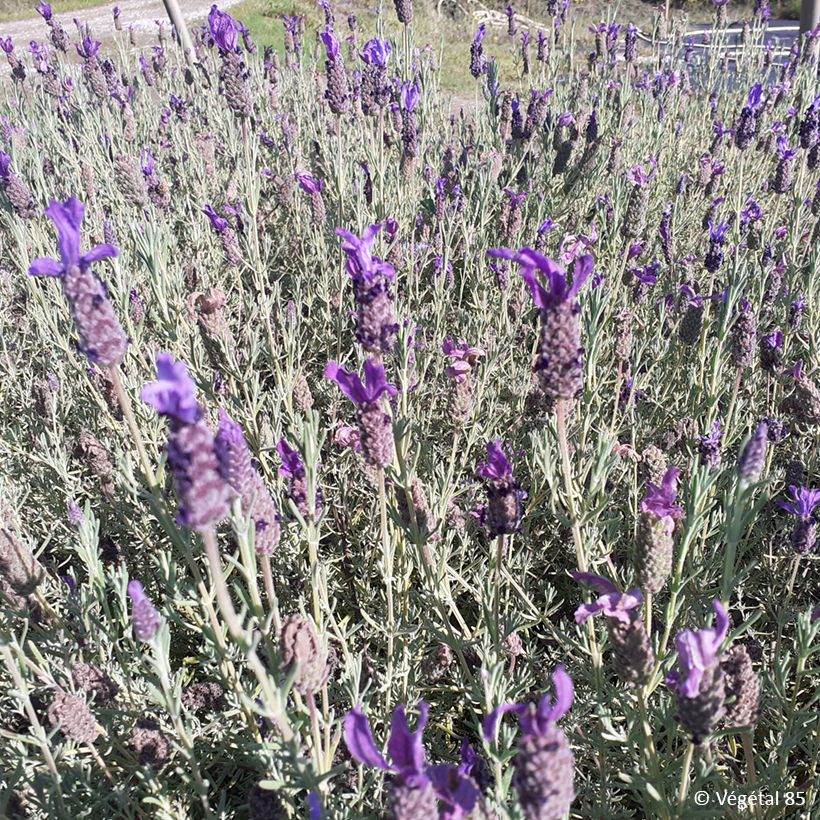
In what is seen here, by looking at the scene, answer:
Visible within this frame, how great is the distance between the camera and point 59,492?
286 centimetres

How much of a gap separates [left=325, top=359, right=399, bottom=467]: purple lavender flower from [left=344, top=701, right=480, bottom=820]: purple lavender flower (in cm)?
63

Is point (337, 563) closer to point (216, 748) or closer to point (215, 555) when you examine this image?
point (216, 748)

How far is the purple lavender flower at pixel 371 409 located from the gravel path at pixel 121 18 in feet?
48.9

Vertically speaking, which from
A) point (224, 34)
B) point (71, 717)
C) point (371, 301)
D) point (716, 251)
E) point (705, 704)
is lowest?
point (71, 717)

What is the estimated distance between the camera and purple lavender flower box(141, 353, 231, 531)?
867 mm

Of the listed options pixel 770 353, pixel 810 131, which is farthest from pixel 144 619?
pixel 810 131

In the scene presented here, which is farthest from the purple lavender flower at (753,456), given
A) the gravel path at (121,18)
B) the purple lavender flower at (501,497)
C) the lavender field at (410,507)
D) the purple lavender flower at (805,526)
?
the gravel path at (121,18)

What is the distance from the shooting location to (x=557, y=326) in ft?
4.54

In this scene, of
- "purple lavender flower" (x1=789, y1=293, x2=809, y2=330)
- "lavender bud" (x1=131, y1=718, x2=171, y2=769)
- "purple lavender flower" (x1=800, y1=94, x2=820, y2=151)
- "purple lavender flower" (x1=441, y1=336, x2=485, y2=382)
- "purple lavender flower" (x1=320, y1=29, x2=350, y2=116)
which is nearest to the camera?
"lavender bud" (x1=131, y1=718, x2=171, y2=769)

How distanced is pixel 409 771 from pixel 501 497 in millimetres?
872

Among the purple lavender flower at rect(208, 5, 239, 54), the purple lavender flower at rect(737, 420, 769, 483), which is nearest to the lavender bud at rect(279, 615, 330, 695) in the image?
the purple lavender flower at rect(737, 420, 769, 483)

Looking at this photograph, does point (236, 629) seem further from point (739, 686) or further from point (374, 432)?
point (739, 686)

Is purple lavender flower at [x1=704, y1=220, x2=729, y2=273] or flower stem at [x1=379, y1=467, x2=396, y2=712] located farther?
purple lavender flower at [x1=704, y1=220, x2=729, y2=273]

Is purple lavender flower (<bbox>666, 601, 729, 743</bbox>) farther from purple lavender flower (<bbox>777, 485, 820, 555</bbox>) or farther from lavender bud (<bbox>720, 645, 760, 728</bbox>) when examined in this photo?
purple lavender flower (<bbox>777, 485, 820, 555</bbox>)
